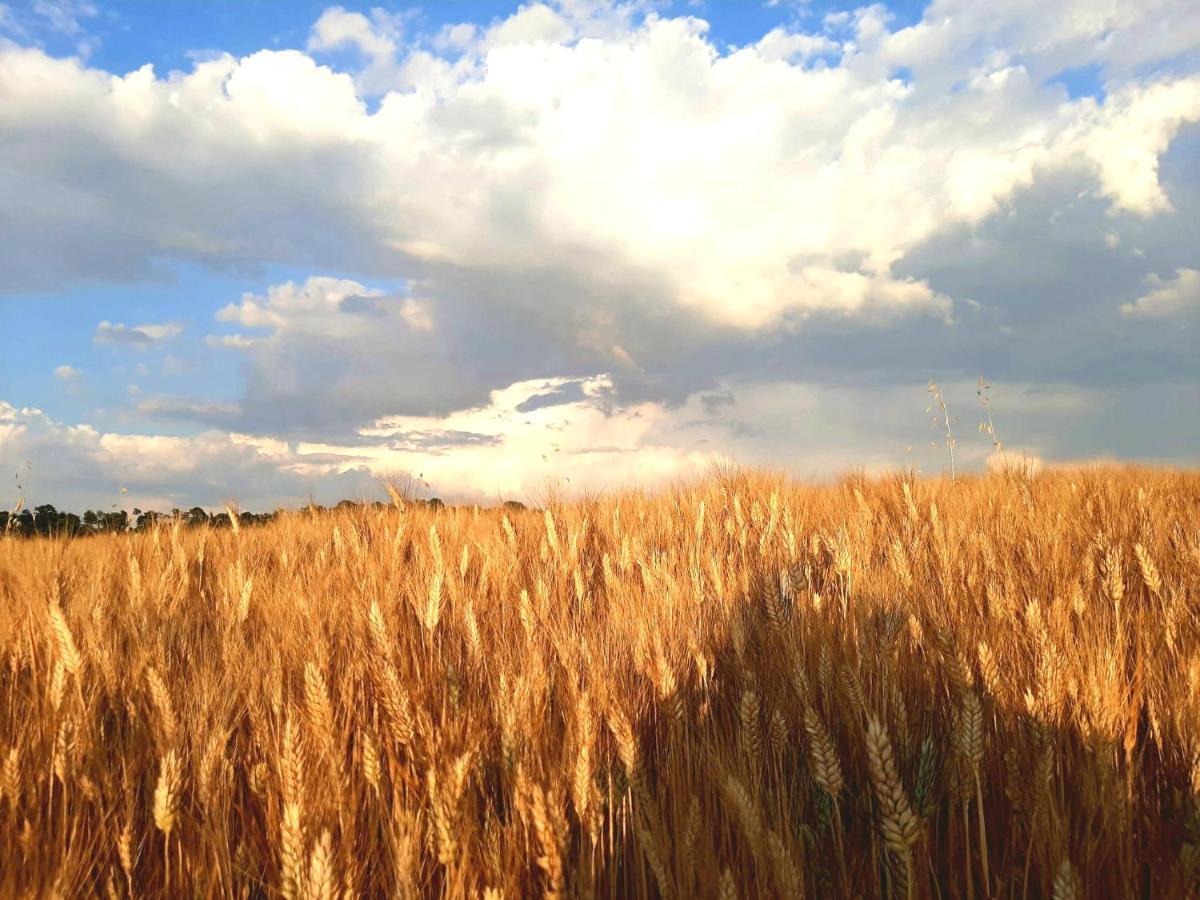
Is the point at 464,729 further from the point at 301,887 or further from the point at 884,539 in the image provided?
the point at 884,539

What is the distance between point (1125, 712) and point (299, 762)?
1.80 m

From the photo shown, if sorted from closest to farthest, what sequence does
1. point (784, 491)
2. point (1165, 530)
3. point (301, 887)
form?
1. point (301, 887)
2. point (1165, 530)
3. point (784, 491)

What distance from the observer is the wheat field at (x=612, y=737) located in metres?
1.41

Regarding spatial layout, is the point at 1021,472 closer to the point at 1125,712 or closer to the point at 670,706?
the point at 1125,712

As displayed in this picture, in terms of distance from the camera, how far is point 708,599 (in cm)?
291

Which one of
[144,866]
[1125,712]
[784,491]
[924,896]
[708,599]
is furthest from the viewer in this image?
[784,491]

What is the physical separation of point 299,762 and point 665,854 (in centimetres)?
66

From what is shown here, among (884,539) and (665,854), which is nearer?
(665,854)

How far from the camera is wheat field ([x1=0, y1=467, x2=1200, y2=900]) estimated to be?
4.63 feet

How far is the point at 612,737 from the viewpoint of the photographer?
1.91 m

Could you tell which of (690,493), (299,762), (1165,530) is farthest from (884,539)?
(299,762)

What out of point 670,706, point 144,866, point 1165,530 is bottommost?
point 144,866

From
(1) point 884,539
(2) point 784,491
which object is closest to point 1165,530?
(1) point 884,539

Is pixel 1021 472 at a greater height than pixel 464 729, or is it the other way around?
pixel 1021 472
